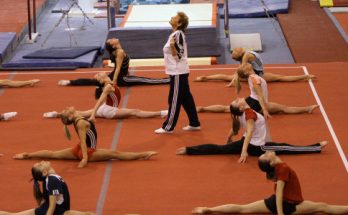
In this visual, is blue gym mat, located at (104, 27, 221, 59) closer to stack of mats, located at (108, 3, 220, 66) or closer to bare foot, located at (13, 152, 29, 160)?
stack of mats, located at (108, 3, 220, 66)

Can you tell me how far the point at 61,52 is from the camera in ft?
47.0

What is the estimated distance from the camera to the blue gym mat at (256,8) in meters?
17.1

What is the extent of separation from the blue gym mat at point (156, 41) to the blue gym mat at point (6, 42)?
1.69 metres

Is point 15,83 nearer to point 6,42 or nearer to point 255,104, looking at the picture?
point 6,42

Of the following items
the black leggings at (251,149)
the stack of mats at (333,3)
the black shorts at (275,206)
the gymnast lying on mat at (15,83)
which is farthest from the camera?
the stack of mats at (333,3)

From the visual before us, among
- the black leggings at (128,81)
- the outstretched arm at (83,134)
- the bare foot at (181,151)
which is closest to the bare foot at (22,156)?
the outstretched arm at (83,134)

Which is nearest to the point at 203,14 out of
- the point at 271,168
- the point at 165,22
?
the point at 165,22

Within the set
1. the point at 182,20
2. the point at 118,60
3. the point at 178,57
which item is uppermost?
the point at 182,20

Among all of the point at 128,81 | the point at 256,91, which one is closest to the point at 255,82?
the point at 256,91

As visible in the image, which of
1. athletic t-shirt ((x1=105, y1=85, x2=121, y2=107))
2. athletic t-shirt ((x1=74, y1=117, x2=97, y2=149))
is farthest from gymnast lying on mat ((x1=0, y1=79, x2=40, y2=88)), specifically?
athletic t-shirt ((x1=74, y1=117, x2=97, y2=149))

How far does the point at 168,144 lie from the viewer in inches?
407

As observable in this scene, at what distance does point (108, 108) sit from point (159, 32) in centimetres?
411

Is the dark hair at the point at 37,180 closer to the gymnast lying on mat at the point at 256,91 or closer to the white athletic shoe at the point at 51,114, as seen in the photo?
the gymnast lying on mat at the point at 256,91

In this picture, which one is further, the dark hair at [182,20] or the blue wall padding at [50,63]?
the blue wall padding at [50,63]
